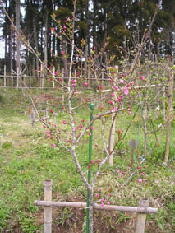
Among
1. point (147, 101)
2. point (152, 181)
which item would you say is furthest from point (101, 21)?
point (152, 181)

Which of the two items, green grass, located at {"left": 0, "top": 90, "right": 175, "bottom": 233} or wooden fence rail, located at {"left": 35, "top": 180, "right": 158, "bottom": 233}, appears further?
green grass, located at {"left": 0, "top": 90, "right": 175, "bottom": 233}

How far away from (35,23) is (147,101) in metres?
13.5

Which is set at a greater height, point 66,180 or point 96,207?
point 96,207

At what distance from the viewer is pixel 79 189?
255cm

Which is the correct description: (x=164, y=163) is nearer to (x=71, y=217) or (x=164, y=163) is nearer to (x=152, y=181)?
(x=152, y=181)

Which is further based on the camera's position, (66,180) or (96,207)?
(66,180)

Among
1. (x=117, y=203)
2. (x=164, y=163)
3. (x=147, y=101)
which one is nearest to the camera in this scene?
(x=117, y=203)

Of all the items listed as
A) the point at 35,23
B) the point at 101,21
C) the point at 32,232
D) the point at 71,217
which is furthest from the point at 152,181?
the point at 35,23

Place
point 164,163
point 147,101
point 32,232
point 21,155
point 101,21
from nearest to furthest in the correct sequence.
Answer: point 32,232
point 164,163
point 147,101
point 21,155
point 101,21

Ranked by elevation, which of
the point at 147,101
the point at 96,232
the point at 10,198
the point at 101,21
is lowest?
the point at 96,232

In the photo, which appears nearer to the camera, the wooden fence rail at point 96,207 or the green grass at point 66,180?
the wooden fence rail at point 96,207

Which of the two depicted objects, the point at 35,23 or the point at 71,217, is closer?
the point at 71,217

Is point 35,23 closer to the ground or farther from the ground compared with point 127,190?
farther from the ground

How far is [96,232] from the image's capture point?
2.21m
